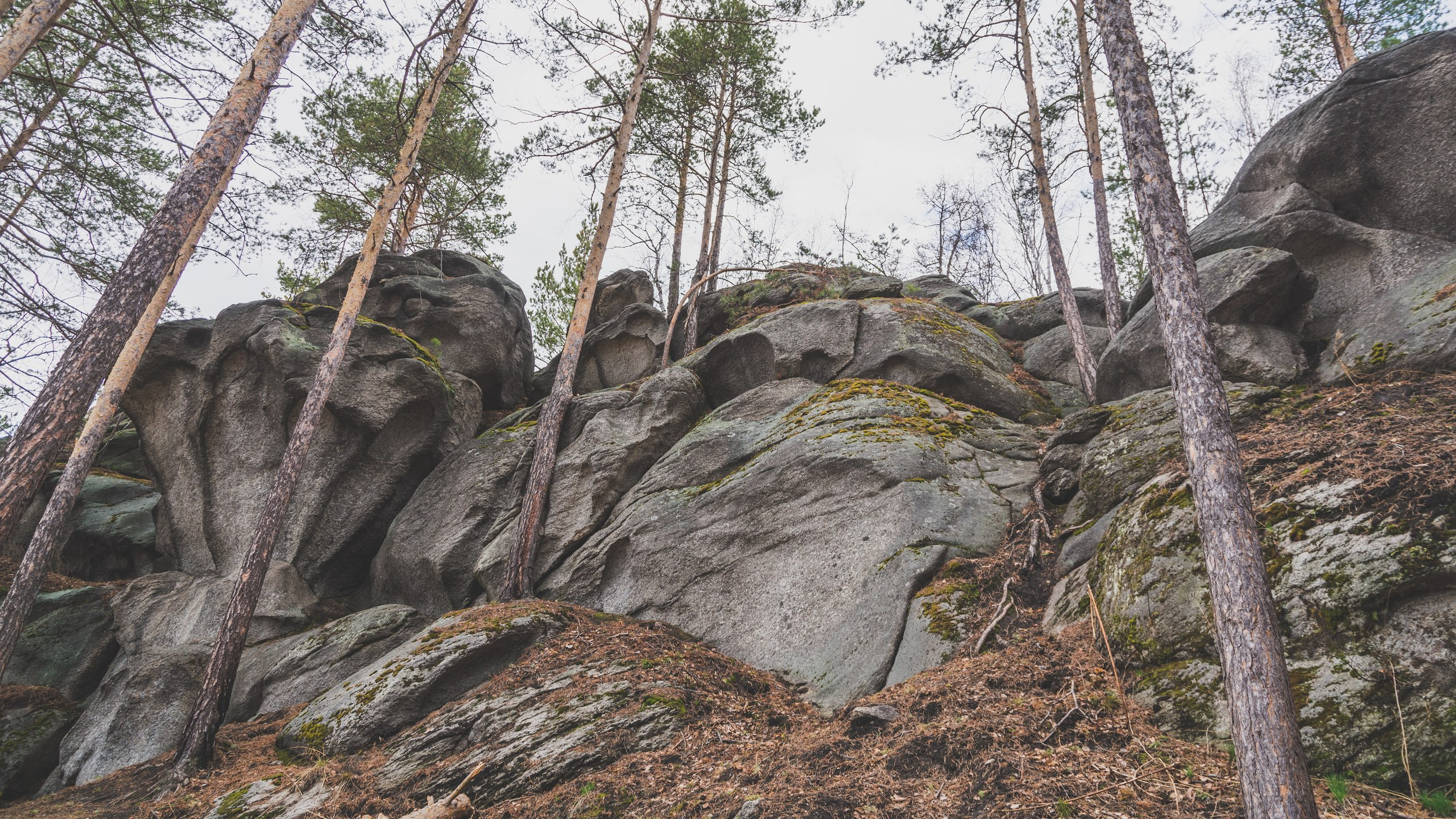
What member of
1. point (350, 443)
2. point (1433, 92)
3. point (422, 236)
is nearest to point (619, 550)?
point (350, 443)

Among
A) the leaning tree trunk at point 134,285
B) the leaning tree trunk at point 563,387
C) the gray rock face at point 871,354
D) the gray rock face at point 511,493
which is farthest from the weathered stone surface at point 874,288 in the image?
the leaning tree trunk at point 134,285

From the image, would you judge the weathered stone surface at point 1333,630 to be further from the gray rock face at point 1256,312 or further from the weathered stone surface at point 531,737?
the weathered stone surface at point 531,737

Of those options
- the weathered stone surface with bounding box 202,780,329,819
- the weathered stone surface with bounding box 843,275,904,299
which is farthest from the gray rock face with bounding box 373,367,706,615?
the weathered stone surface with bounding box 843,275,904,299

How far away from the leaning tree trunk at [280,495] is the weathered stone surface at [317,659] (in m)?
0.94

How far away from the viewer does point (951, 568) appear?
7.31m

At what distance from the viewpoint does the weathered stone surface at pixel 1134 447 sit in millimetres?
6879

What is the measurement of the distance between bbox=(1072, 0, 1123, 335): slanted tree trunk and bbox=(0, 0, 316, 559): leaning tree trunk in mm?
14978

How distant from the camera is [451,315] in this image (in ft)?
56.0

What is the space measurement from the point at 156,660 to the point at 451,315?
9593mm

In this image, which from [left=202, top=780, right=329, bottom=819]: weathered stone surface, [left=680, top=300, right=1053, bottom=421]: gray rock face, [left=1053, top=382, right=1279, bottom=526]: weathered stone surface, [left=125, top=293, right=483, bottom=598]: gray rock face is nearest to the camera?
[left=202, top=780, right=329, bottom=819]: weathered stone surface

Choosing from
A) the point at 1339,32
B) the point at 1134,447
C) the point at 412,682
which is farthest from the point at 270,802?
the point at 1339,32

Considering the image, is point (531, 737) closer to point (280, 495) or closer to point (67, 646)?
point (280, 495)

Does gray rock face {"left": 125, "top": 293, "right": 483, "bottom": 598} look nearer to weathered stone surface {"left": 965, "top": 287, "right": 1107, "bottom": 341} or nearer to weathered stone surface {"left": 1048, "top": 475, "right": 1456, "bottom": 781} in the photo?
weathered stone surface {"left": 1048, "top": 475, "right": 1456, "bottom": 781}

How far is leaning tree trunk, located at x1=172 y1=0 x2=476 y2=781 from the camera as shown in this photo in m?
8.15
